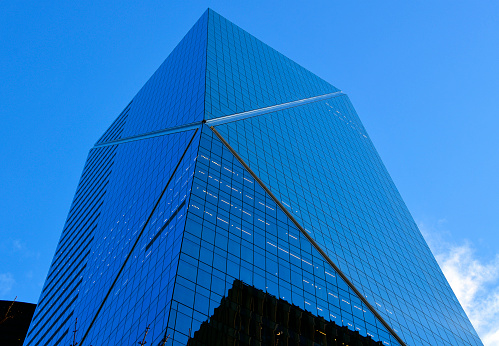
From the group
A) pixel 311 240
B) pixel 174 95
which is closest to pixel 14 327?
pixel 174 95

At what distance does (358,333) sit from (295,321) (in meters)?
9.13

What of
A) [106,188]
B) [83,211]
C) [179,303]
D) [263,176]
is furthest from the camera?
[83,211]

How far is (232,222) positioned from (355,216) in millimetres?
33466

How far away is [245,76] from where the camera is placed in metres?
93.9

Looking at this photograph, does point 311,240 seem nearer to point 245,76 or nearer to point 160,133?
point 160,133

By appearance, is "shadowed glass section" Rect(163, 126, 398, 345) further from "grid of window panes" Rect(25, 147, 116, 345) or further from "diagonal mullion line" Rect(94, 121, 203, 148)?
"grid of window panes" Rect(25, 147, 116, 345)

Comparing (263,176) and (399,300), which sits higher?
(263,176)

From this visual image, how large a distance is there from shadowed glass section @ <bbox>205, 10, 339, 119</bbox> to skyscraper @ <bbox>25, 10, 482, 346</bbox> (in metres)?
0.45

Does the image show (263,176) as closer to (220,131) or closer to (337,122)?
(220,131)

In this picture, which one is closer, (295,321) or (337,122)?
(295,321)

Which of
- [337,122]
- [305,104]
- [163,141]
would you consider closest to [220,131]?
[163,141]

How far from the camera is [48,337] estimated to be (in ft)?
246

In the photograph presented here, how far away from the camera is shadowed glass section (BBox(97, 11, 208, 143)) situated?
262ft

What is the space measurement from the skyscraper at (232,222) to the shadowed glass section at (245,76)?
1.47 feet
